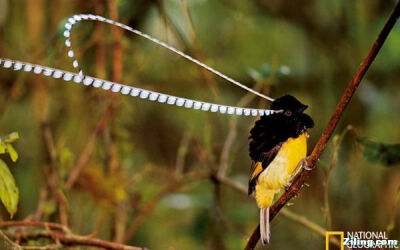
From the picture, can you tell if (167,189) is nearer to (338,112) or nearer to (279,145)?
(279,145)

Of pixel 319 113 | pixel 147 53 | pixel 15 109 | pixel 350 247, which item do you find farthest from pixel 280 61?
pixel 15 109

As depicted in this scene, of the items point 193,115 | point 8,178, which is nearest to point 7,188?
point 8,178

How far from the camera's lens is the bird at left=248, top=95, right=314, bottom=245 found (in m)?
0.65

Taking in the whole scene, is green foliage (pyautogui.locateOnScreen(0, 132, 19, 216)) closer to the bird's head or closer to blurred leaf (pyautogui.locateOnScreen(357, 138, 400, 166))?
the bird's head

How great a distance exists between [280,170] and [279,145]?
3 centimetres

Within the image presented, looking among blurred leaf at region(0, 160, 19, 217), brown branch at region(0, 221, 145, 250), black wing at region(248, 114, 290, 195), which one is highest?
black wing at region(248, 114, 290, 195)

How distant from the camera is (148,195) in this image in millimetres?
1112

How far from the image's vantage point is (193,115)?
Answer: 4.14 ft

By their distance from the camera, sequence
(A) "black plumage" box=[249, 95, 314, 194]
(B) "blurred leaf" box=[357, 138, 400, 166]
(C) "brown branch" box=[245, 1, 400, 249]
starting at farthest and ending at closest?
(B) "blurred leaf" box=[357, 138, 400, 166], (A) "black plumage" box=[249, 95, 314, 194], (C) "brown branch" box=[245, 1, 400, 249]

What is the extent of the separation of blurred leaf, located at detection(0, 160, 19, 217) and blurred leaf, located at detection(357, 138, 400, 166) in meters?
0.47

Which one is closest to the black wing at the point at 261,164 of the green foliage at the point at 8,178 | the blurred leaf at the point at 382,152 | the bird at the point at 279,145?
the bird at the point at 279,145

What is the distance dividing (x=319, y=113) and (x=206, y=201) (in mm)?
285

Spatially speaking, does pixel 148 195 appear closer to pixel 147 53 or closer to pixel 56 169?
pixel 56 169

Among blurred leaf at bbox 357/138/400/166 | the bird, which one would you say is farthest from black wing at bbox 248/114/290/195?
blurred leaf at bbox 357/138/400/166
